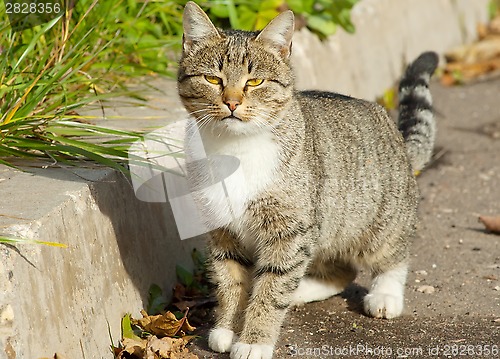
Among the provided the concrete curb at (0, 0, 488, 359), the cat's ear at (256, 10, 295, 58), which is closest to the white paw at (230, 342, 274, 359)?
the concrete curb at (0, 0, 488, 359)

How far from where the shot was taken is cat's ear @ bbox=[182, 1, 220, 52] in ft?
12.1

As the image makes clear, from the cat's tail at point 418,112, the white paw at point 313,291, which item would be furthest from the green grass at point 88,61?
the cat's tail at point 418,112

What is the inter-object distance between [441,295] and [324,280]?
60 cm

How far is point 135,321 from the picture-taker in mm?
3752

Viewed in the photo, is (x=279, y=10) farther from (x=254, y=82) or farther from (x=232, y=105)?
(x=232, y=105)

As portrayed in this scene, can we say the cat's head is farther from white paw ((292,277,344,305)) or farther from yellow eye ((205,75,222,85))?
white paw ((292,277,344,305))

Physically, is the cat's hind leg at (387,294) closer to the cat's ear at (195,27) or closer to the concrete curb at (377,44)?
the cat's ear at (195,27)

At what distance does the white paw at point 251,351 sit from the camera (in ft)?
11.5

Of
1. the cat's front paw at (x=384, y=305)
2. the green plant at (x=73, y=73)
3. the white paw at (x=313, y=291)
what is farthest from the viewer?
the white paw at (x=313, y=291)

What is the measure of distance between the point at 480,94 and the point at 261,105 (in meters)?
4.57

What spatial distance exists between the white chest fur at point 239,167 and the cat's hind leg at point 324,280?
77 centimetres

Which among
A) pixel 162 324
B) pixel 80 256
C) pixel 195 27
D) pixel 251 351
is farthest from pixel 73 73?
pixel 251 351

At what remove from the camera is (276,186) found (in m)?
3.60

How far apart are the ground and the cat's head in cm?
102
